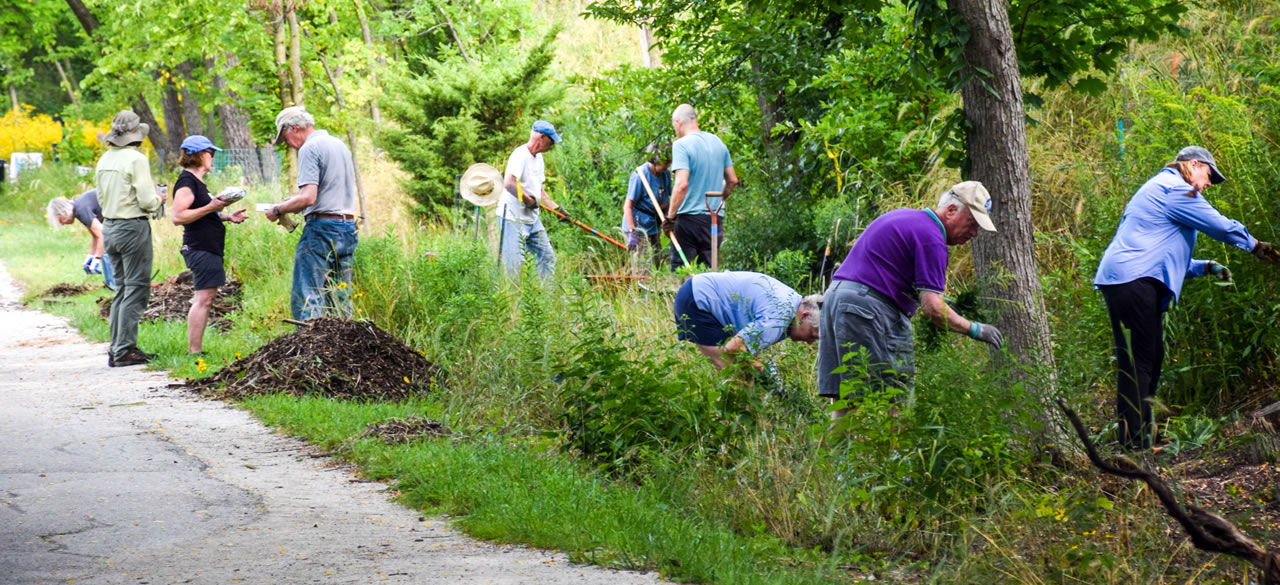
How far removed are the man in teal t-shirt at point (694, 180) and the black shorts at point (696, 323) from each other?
3608mm

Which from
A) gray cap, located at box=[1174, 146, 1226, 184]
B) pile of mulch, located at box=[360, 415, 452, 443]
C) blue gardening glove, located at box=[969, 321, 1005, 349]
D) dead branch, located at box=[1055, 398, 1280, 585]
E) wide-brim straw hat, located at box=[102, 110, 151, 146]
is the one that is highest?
wide-brim straw hat, located at box=[102, 110, 151, 146]

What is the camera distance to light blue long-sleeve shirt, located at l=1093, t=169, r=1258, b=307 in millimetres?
6488

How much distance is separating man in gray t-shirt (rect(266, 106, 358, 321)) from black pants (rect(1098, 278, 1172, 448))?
585cm

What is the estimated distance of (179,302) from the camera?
510 inches

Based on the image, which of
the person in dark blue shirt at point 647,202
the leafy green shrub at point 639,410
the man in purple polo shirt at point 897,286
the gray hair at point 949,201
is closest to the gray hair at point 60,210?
the person in dark blue shirt at point 647,202

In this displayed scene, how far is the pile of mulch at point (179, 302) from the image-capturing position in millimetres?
12430

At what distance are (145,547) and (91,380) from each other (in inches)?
195

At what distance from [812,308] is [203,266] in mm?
5434

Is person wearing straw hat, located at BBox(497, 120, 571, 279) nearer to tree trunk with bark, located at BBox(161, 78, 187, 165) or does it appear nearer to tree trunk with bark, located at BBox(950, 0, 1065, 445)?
tree trunk with bark, located at BBox(950, 0, 1065, 445)

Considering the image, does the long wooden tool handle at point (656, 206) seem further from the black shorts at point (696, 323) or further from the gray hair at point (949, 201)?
the gray hair at point (949, 201)

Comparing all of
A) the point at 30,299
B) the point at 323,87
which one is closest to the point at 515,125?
the point at 323,87

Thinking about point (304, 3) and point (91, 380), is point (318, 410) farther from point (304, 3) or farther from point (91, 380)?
point (304, 3)

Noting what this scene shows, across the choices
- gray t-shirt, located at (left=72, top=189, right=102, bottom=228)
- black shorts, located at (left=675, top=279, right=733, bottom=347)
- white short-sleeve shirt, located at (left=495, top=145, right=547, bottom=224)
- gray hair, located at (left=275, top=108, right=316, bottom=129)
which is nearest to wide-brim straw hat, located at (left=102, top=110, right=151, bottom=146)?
gray hair, located at (left=275, top=108, right=316, bottom=129)

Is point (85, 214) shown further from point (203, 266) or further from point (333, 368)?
point (333, 368)
